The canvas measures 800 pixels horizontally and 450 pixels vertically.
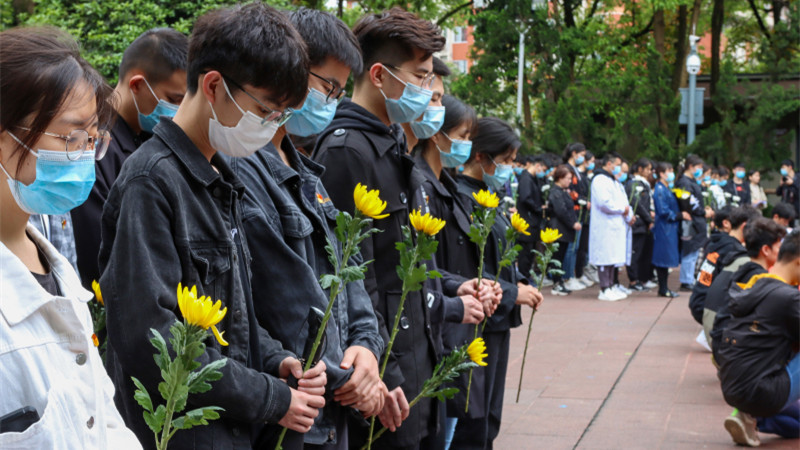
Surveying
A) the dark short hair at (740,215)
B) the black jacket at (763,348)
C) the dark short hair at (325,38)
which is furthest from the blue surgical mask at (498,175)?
the dark short hair at (740,215)

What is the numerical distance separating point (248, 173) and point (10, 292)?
3.58 ft

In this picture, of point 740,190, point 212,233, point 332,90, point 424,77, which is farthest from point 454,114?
point 740,190

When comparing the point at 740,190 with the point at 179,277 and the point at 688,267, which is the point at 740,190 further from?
the point at 179,277

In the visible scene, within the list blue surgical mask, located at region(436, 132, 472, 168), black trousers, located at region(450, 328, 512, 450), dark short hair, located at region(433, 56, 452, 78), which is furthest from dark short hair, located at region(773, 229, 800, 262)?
dark short hair, located at region(433, 56, 452, 78)

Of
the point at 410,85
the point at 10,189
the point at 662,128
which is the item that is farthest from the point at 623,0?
the point at 10,189

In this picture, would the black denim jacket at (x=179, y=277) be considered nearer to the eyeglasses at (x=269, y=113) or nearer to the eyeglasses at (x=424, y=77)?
the eyeglasses at (x=269, y=113)

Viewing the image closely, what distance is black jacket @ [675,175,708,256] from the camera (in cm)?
1497

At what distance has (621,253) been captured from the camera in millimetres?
13883

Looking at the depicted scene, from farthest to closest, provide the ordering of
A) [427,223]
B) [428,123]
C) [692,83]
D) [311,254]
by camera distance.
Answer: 1. [692,83]
2. [428,123]
3. [427,223]
4. [311,254]

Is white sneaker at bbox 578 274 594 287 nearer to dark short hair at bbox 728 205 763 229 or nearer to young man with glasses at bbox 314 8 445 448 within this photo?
dark short hair at bbox 728 205 763 229

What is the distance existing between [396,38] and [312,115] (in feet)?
2.55

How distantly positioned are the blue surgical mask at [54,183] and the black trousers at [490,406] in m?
3.00

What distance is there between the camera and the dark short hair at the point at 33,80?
6.27 feet

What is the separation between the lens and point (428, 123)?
4457mm
